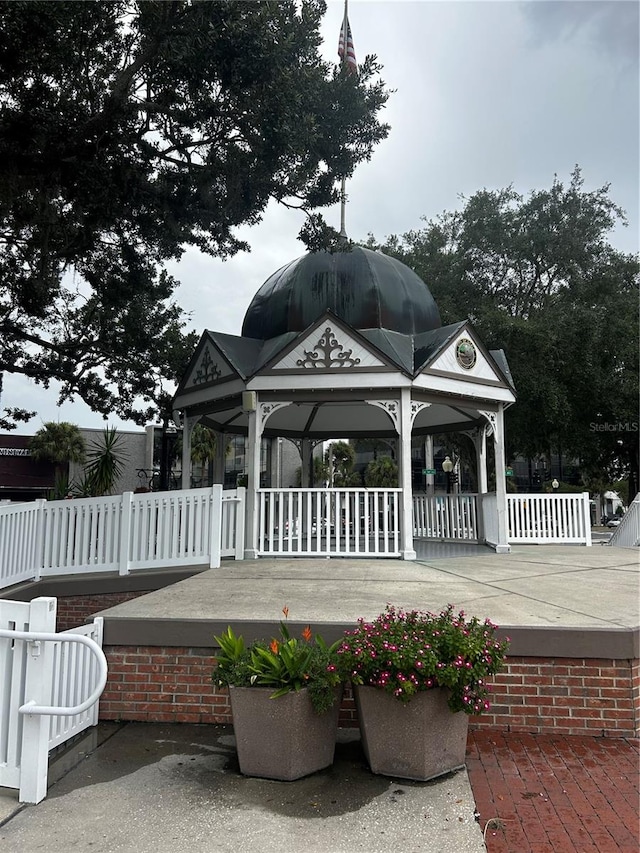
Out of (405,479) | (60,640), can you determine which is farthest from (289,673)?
(405,479)

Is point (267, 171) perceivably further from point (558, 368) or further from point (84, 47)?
point (558, 368)

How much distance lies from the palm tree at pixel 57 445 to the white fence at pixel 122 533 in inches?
1188

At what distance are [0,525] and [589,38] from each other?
939 cm

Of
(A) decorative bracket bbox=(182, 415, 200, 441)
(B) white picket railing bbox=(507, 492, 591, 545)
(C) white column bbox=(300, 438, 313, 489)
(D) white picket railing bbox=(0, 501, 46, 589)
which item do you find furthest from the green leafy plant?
(C) white column bbox=(300, 438, 313, 489)

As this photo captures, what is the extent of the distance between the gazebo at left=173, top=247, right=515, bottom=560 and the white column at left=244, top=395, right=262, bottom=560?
2cm

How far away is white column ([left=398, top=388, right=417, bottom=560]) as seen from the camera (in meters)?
9.71

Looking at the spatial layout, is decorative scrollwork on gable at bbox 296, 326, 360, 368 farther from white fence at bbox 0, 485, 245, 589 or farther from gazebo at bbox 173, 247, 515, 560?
white fence at bbox 0, 485, 245, 589

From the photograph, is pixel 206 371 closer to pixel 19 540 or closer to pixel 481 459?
pixel 19 540

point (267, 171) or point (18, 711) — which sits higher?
point (267, 171)

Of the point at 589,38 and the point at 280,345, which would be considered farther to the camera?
the point at 280,345

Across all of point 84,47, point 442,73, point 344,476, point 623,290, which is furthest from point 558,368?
point 344,476

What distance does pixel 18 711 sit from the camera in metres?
3.37

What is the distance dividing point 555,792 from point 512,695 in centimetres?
93

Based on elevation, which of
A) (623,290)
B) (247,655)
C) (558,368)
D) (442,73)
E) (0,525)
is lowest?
(247,655)
